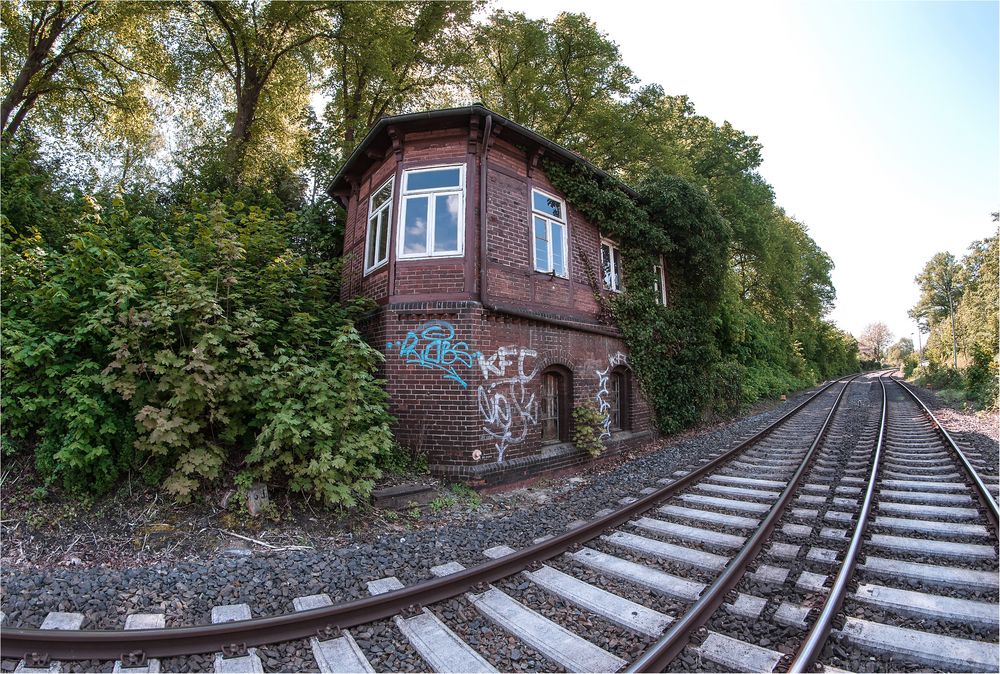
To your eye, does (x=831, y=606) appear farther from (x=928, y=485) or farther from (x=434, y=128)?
(x=434, y=128)

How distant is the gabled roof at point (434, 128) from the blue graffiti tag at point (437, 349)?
372 centimetres

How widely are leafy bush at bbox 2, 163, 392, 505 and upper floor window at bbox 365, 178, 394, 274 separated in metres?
3.08

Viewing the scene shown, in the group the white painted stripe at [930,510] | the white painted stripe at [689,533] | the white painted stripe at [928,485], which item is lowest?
the white painted stripe at [689,533]

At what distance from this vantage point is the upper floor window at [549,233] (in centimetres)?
907

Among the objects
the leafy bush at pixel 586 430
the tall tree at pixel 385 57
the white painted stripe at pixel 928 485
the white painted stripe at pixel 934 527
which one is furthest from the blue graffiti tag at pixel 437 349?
the tall tree at pixel 385 57

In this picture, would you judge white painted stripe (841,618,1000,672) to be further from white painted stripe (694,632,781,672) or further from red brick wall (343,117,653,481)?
red brick wall (343,117,653,481)

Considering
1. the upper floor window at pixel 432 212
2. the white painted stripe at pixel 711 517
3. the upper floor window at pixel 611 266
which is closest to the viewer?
the white painted stripe at pixel 711 517

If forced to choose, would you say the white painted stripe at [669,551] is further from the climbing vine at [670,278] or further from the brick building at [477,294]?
the climbing vine at [670,278]

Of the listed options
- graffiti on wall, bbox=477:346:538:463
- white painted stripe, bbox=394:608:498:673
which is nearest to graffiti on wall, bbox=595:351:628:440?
graffiti on wall, bbox=477:346:538:463

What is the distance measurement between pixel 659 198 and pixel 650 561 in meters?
10.0

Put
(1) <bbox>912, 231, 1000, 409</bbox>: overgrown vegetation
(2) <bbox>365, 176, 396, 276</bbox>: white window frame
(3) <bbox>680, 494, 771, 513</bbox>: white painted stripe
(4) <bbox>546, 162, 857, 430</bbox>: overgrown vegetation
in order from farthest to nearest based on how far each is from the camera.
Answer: (1) <bbox>912, 231, 1000, 409</bbox>: overgrown vegetation, (4) <bbox>546, 162, 857, 430</bbox>: overgrown vegetation, (2) <bbox>365, 176, 396, 276</bbox>: white window frame, (3) <bbox>680, 494, 771, 513</bbox>: white painted stripe

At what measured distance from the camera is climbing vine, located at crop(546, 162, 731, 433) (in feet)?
34.4

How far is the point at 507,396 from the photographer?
7.64 m

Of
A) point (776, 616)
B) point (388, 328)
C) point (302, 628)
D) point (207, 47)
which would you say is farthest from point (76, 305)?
point (207, 47)
